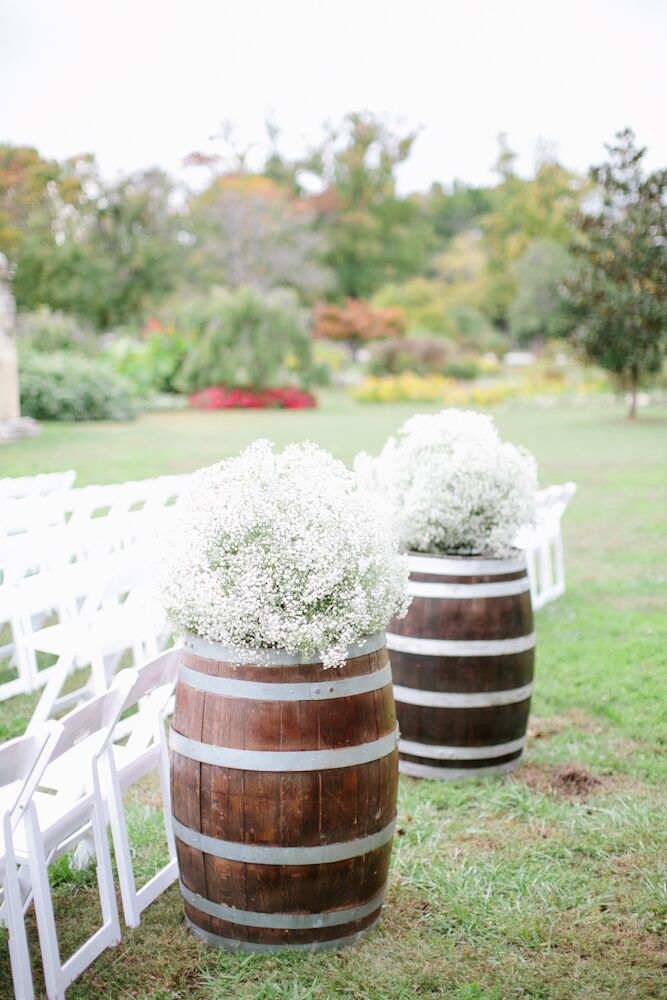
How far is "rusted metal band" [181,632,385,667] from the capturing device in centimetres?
272

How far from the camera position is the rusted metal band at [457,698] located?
4.18 m

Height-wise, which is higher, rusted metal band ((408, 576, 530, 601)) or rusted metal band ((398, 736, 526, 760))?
rusted metal band ((408, 576, 530, 601))

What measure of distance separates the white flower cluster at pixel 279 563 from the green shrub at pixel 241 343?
25149 mm

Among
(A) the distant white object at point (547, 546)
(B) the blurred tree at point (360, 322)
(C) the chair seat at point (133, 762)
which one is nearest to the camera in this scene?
(C) the chair seat at point (133, 762)

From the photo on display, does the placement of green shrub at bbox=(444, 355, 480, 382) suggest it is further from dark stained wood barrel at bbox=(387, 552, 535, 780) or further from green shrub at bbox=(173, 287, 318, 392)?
dark stained wood barrel at bbox=(387, 552, 535, 780)

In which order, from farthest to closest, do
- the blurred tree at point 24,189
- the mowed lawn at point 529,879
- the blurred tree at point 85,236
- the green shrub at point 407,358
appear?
the green shrub at point 407,358 → the blurred tree at point 85,236 → the blurred tree at point 24,189 → the mowed lawn at point 529,879

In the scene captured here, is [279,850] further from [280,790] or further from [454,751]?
[454,751]

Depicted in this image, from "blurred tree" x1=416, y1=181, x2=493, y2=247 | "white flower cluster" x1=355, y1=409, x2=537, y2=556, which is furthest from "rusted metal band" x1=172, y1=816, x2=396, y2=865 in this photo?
"blurred tree" x1=416, y1=181, x2=493, y2=247

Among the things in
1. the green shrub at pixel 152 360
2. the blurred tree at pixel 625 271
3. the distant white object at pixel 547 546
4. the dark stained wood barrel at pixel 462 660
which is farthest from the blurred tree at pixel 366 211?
the dark stained wood barrel at pixel 462 660

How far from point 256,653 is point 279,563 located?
26 centimetres

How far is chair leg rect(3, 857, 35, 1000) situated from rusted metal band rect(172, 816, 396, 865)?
0.51 meters

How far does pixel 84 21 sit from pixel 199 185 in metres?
28.2

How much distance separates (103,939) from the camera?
9.51 ft

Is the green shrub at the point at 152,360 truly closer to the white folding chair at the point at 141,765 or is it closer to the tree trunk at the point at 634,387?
the tree trunk at the point at 634,387
